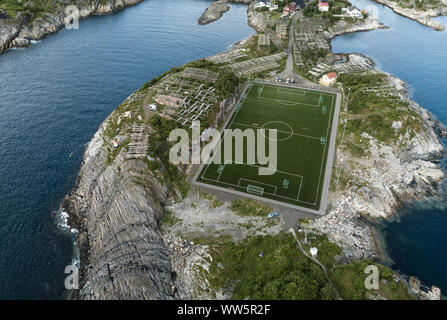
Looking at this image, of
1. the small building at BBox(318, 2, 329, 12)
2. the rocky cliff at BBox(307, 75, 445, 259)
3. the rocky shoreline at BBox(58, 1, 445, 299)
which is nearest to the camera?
the rocky shoreline at BBox(58, 1, 445, 299)

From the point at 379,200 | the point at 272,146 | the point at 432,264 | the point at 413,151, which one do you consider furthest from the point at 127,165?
the point at 413,151

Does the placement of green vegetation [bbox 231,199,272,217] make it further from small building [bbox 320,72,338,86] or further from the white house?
the white house

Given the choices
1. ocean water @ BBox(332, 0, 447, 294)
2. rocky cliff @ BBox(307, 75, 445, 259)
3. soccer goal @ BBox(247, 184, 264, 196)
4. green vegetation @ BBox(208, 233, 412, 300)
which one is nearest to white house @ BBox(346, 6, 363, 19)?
ocean water @ BBox(332, 0, 447, 294)

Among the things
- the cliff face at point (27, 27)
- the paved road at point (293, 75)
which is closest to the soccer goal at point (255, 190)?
the paved road at point (293, 75)

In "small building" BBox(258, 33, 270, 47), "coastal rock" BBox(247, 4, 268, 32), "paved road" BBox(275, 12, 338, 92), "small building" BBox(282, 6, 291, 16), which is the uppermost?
"small building" BBox(282, 6, 291, 16)

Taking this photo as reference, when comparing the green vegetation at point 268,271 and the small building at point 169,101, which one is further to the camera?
the small building at point 169,101

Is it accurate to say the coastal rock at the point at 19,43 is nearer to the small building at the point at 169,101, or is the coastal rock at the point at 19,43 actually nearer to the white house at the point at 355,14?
the small building at the point at 169,101
